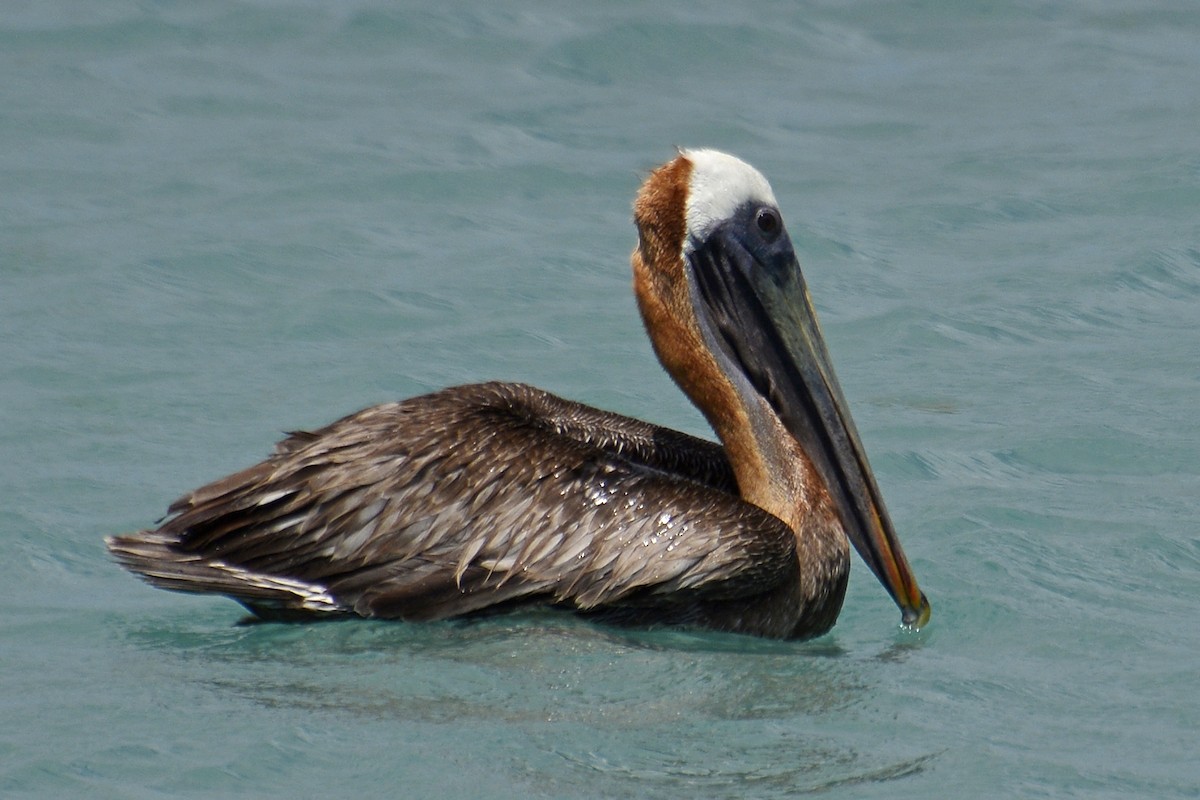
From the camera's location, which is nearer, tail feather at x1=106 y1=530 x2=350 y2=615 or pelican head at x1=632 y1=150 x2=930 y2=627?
tail feather at x1=106 y1=530 x2=350 y2=615

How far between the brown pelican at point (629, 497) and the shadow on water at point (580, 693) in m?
0.12

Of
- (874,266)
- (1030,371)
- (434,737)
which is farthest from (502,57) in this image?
(434,737)

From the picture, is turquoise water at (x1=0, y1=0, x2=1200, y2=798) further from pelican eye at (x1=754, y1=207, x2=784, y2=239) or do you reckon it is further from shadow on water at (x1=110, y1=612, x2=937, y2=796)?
pelican eye at (x1=754, y1=207, x2=784, y2=239)

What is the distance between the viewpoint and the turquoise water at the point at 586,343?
4.99 m

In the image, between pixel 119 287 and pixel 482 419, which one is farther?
pixel 119 287

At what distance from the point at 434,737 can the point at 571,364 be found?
4.11 meters

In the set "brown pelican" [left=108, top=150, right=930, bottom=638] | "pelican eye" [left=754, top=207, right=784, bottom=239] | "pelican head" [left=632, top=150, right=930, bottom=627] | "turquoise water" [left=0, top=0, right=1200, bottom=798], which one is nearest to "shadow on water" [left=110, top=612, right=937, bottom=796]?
"turquoise water" [left=0, top=0, right=1200, bottom=798]

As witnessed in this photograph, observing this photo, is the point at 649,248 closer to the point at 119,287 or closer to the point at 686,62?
the point at 119,287

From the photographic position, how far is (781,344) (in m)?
6.27

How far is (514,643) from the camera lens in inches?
218

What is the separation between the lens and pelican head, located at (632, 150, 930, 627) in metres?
6.15

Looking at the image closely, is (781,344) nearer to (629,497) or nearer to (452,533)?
(629,497)

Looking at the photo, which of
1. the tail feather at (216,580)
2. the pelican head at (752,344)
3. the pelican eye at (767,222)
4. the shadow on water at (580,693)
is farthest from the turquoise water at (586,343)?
the pelican eye at (767,222)

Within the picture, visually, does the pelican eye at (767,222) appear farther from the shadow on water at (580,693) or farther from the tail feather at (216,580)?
the tail feather at (216,580)
